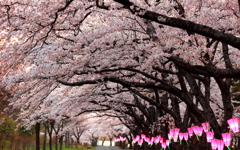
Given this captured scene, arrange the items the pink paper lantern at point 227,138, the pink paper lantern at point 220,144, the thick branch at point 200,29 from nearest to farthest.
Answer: the thick branch at point 200,29, the pink paper lantern at point 227,138, the pink paper lantern at point 220,144

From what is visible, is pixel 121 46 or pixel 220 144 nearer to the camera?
pixel 220 144

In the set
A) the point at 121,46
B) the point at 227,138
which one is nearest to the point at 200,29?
the point at 227,138

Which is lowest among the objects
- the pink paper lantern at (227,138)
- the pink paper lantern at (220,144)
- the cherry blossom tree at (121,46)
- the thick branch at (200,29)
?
the pink paper lantern at (220,144)

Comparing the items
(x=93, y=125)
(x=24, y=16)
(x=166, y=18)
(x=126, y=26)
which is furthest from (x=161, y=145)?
(x=93, y=125)

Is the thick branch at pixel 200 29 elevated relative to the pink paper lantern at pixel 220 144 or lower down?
elevated

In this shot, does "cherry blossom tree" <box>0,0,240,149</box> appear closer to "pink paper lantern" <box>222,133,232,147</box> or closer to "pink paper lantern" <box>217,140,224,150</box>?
"pink paper lantern" <box>217,140,224,150</box>

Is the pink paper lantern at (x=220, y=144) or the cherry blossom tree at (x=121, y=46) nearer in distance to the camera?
the cherry blossom tree at (x=121, y=46)

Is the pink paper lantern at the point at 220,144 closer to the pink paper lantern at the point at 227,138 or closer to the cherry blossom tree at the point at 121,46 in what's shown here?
the pink paper lantern at the point at 227,138

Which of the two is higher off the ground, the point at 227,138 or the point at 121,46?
the point at 121,46

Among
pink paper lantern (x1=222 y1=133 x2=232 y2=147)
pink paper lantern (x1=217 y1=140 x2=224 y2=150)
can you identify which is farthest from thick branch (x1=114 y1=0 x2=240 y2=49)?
pink paper lantern (x1=217 y1=140 x2=224 y2=150)

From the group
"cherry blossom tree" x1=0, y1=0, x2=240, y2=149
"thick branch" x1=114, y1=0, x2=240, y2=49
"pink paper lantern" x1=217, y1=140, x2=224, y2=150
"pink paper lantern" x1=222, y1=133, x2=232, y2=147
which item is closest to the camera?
"thick branch" x1=114, y1=0, x2=240, y2=49

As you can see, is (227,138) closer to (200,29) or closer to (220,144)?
(220,144)

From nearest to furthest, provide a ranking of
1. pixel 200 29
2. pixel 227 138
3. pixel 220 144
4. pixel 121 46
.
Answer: pixel 200 29, pixel 227 138, pixel 220 144, pixel 121 46

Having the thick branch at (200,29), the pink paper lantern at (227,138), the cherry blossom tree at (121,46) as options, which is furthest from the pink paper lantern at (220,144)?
the thick branch at (200,29)
